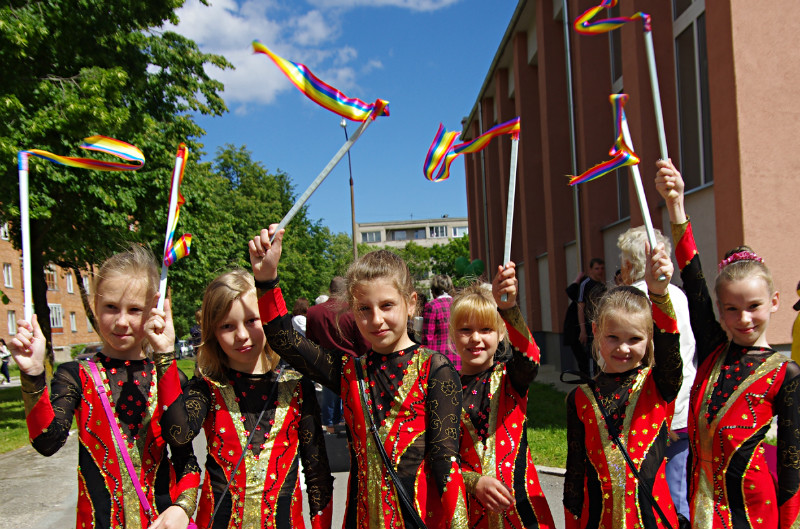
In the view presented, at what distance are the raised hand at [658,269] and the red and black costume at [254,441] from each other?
1.54 metres

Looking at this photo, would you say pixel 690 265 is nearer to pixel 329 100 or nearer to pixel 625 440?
pixel 625 440

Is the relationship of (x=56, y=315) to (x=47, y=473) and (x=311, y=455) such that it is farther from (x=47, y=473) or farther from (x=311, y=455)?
(x=311, y=455)

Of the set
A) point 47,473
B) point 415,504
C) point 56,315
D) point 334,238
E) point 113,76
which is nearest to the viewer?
point 415,504

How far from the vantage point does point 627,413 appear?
9.31 ft

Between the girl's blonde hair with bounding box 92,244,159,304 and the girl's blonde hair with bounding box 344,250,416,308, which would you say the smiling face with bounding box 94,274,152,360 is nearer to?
the girl's blonde hair with bounding box 92,244,159,304

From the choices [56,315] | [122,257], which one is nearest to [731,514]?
[122,257]

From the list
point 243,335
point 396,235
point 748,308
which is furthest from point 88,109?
point 396,235

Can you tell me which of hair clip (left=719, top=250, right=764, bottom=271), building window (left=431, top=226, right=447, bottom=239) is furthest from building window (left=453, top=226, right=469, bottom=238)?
hair clip (left=719, top=250, right=764, bottom=271)

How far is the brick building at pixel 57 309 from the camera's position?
4006 centimetres

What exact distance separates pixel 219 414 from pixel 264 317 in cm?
48

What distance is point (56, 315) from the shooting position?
158 ft

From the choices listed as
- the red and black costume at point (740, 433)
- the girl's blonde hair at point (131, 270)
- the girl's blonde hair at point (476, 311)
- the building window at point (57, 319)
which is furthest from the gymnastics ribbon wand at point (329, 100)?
the building window at point (57, 319)

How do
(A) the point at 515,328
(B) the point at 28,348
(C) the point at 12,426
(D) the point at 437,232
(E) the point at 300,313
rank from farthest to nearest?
1. (D) the point at 437,232
2. (C) the point at 12,426
3. (E) the point at 300,313
4. (A) the point at 515,328
5. (B) the point at 28,348

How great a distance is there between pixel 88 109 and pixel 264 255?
9.31 meters
